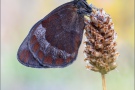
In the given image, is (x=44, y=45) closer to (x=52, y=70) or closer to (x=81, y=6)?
(x=81, y=6)

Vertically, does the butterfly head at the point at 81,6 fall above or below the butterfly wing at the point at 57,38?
above

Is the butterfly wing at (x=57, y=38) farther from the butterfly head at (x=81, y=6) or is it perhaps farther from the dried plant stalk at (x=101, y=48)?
the dried plant stalk at (x=101, y=48)

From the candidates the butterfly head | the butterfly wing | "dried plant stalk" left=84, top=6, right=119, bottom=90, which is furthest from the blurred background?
"dried plant stalk" left=84, top=6, right=119, bottom=90

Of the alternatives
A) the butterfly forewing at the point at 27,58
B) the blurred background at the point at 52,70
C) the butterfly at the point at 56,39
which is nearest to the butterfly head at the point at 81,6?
the butterfly at the point at 56,39

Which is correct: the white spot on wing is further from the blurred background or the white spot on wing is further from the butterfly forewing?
the blurred background
